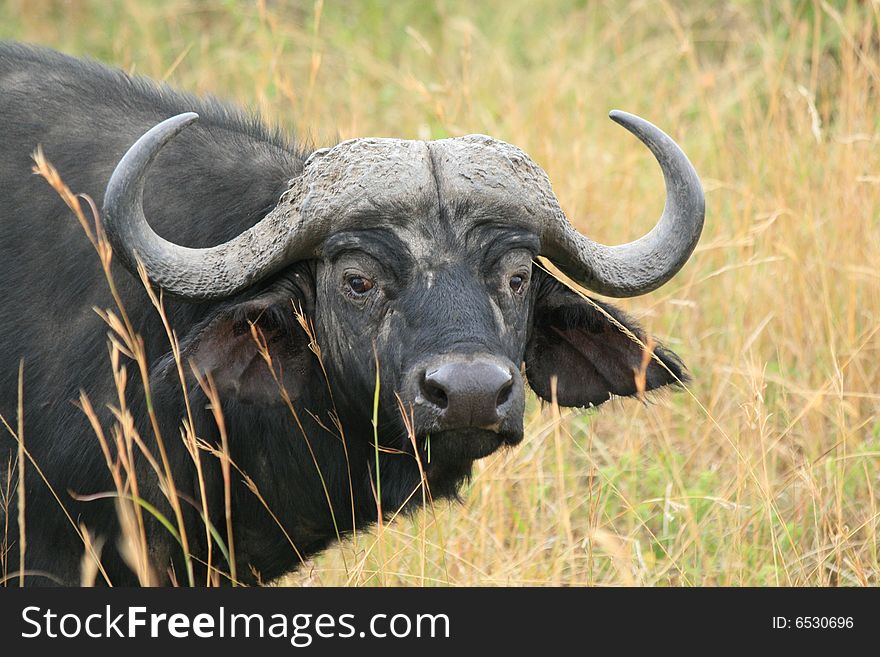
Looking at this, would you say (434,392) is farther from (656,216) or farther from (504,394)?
(656,216)

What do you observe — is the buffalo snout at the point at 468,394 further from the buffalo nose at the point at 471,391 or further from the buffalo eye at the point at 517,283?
the buffalo eye at the point at 517,283

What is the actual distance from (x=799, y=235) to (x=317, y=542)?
3.15 metres

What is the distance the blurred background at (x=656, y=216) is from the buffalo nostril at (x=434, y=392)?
1.92 feet

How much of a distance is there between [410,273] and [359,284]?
201 millimetres

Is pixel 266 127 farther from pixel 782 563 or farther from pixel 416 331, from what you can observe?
pixel 782 563

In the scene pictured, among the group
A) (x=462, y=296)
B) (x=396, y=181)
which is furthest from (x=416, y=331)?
(x=396, y=181)

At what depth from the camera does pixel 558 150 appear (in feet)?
25.3

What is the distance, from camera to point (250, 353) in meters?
4.29

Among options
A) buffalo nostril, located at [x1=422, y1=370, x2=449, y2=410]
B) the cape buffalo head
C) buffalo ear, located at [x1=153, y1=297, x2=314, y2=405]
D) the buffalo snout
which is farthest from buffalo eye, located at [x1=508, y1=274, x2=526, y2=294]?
buffalo ear, located at [x1=153, y1=297, x2=314, y2=405]

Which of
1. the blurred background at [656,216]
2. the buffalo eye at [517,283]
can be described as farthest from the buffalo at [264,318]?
the blurred background at [656,216]

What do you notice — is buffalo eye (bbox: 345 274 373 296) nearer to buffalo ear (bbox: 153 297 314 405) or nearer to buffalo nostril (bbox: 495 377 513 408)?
buffalo ear (bbox: 153 297 314 405)

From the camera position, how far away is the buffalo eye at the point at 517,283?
420 centimetres

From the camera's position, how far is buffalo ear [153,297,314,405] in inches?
162

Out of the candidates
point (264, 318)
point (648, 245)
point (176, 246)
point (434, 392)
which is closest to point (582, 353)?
point (648, 245)
